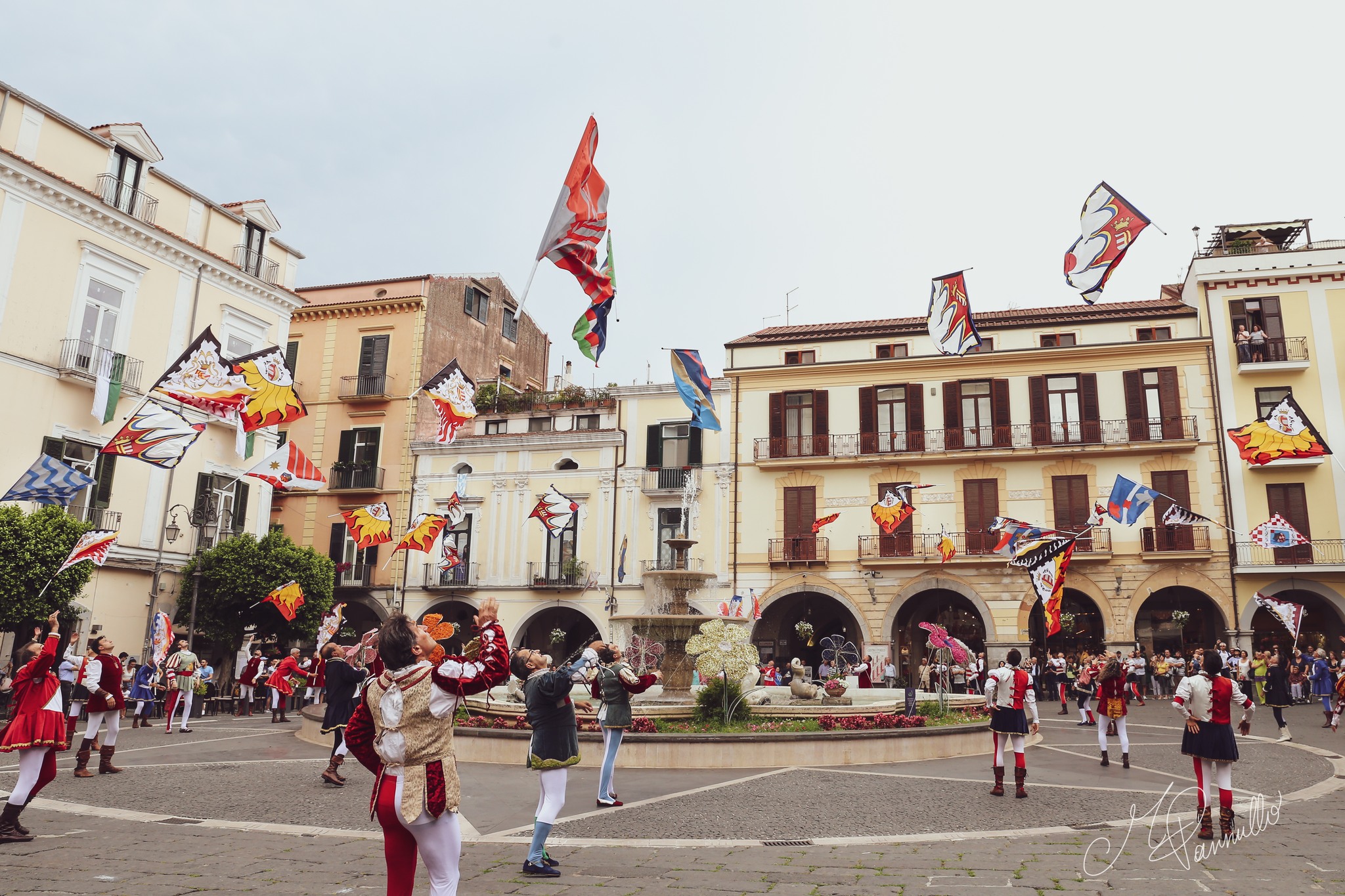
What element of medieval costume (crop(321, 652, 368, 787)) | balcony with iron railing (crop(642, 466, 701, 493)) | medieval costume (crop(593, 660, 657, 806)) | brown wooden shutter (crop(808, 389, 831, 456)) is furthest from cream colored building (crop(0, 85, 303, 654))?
brown wooden shutter (crop(808, 389, 831, 456))

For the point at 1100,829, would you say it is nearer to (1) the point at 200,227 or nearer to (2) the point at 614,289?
(2) the point at 614,289

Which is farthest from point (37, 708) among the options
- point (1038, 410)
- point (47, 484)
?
point (1038, 410)

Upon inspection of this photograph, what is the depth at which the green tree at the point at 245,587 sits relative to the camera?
25828 millimetres

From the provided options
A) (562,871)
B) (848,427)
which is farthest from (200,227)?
(562,871)

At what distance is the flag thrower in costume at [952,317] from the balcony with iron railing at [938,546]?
942 cm

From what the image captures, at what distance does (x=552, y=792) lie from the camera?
7266 mm

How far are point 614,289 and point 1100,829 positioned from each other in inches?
386

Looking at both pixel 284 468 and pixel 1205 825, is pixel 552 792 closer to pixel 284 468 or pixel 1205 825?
pixel 1205 825

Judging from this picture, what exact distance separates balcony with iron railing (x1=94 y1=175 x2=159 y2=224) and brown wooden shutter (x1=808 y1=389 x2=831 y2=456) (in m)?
21.8

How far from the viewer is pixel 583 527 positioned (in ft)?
113

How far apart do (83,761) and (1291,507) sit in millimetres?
32040

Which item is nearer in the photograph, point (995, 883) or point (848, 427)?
point (995, 883)

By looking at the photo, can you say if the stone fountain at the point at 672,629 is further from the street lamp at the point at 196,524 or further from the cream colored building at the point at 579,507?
the cream colored building at the point at 579,507

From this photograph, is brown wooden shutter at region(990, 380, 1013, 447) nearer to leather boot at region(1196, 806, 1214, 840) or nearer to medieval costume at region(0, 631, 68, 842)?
leather boot at region(1196, 806, 1214, 840)
